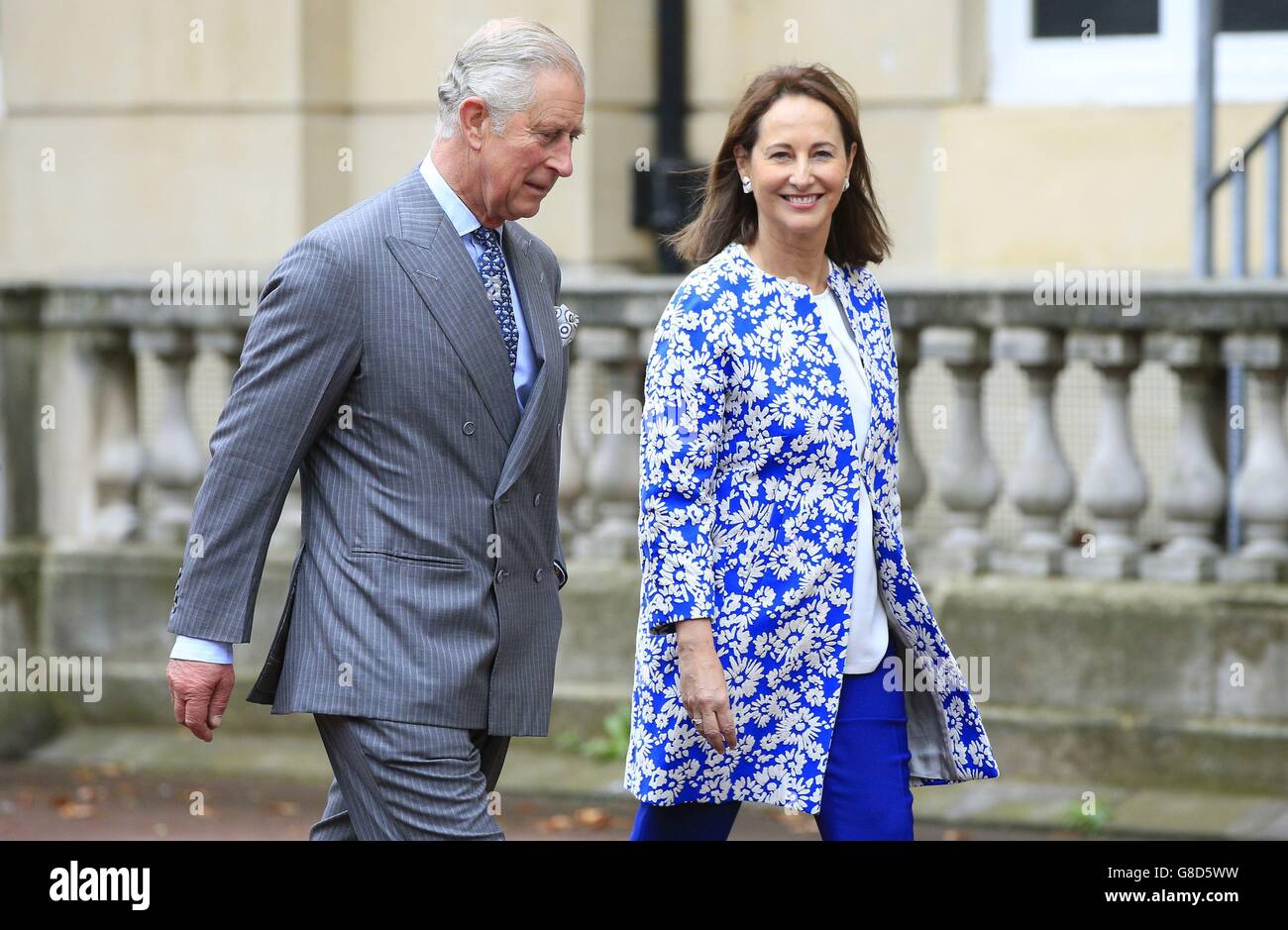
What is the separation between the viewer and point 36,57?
399 inches

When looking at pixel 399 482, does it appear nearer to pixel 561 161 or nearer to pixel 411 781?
pixel 411 781

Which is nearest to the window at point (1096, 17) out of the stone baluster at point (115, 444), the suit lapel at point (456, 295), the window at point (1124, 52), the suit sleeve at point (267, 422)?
the window at point (1124, 52)

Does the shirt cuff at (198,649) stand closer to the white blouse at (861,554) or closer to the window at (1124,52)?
the white blouse at (861,554)

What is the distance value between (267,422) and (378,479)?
0.72 feet

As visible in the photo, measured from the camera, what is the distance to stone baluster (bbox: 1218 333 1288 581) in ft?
22.3

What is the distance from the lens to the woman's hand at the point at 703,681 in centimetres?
404

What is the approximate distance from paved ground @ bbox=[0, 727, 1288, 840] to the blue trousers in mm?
2430

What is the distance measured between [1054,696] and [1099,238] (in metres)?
2.91

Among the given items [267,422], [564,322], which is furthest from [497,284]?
[267,422]

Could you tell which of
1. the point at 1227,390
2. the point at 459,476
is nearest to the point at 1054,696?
the point at 1227,390

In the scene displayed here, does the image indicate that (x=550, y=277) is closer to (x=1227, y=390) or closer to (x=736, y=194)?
(x=736, y=194)

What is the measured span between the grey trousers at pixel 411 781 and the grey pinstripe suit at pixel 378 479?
1.4 inches

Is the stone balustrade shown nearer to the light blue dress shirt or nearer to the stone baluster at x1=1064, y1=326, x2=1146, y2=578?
the stone baluster at x1=1064, y1=326, x2=1146, y2=578

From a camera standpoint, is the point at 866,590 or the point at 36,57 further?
the point at 36,57
